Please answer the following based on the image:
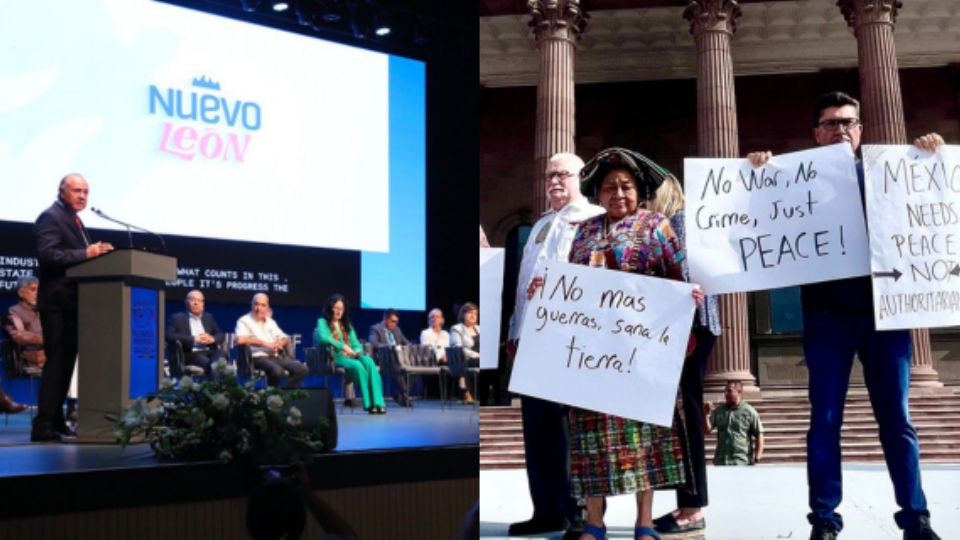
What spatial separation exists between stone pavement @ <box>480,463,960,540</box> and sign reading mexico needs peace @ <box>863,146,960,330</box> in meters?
0.97

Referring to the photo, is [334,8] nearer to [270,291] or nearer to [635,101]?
[270,291]

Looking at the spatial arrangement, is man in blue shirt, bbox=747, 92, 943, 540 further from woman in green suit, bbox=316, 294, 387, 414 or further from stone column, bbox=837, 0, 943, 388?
stone column, bbox=837, 0, 943, 388

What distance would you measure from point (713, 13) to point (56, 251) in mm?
15684

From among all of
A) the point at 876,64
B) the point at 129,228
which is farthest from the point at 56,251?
the point at 876,64

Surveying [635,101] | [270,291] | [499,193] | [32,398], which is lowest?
[32,398]

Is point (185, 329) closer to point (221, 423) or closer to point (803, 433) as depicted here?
point (221, 423)

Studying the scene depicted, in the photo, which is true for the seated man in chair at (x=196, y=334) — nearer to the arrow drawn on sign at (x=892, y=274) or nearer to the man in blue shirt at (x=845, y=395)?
the man in blue shirt at (x=845, y=395)

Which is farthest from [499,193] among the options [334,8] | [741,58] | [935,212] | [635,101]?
[334,8]

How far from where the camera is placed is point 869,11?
16.2 m

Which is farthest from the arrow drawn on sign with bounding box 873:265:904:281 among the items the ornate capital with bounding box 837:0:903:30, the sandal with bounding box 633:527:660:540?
the ornate capital with bounding box 837:0:903:30

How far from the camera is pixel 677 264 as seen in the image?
13.3ft

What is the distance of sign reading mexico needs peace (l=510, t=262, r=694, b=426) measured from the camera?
12.9ft

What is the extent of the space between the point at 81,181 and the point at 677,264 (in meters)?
2.33

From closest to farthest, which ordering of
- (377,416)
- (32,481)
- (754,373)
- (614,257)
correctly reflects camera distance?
(32,481) → (377,416) → (614,257) → (754,373)
